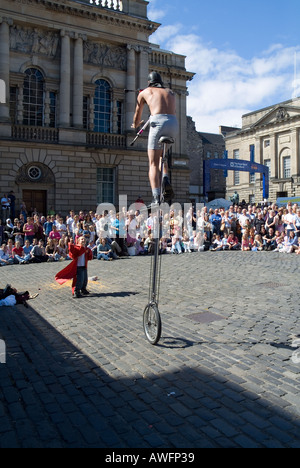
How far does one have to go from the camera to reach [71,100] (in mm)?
30578

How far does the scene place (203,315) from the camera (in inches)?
315

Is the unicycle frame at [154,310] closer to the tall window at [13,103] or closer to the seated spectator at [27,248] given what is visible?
the seated spectator at [27,248]

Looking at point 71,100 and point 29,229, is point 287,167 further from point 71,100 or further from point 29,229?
point 29,229

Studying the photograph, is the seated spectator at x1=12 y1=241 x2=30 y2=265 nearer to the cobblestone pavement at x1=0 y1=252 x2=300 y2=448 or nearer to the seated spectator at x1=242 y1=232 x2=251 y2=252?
the cobblestone pavement at x1=0 y1=252 x2=300 y2=448

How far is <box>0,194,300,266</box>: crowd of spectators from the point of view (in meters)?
18.6

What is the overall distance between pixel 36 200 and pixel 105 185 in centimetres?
574

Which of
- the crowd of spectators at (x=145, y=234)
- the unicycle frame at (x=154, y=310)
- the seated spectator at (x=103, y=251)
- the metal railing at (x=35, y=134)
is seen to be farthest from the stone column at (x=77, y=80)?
the unicycle frame at (x=154, y=310)

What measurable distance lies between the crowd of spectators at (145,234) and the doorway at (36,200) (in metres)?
8.28

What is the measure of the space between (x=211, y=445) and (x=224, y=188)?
74.6 metres

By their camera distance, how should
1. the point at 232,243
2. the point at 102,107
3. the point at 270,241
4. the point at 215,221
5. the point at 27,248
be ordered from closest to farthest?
the point at 27,248 → the point at 270,241 → the point at 232,243 → the point at 215,221 → the point at 102,107

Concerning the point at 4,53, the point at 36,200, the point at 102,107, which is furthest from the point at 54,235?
the point at 102,107

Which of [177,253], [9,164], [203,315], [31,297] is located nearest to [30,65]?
[9,164]

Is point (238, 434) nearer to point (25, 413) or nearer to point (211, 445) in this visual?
point (211, 445)

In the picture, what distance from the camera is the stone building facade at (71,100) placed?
93.4 feet
